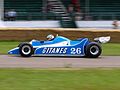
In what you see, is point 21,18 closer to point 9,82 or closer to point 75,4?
point 75,4

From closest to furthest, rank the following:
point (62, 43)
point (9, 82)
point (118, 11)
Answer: point (9, 82)
point (62, 43)
point (118, 11)

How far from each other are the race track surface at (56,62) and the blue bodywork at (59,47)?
234 mm

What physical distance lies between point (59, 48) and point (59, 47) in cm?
3

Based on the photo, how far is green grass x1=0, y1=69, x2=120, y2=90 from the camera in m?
8.20

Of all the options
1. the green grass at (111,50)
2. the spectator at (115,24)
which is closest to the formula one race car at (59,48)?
the green grass at (111,50)

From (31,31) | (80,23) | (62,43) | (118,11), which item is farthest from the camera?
(118,11)

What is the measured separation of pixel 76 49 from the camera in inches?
571

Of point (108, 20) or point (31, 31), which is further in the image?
point (108, 20)

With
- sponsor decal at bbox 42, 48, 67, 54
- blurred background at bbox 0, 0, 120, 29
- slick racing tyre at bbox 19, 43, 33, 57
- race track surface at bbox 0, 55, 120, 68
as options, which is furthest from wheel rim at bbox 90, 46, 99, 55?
blurred background at bbox 0, 0, 120, 29

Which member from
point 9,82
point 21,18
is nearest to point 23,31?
point 21,18

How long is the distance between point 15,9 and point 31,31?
11.1 meters

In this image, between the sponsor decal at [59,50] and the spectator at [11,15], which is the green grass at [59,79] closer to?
the sponsor decal at [59,50]

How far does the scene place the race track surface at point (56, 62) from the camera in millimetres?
12023

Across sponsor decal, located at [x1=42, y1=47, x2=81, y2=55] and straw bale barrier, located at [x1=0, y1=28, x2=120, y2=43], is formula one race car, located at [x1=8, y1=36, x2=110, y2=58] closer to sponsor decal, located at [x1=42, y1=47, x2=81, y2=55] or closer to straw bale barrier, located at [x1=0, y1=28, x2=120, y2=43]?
sponsor decal, located at [x1=42, y1=47, x2=81, y2=55]
